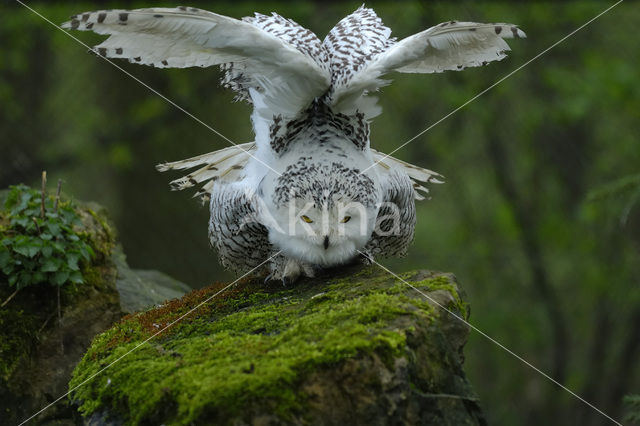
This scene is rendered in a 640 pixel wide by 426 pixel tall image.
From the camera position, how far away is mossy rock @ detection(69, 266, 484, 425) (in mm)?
2529

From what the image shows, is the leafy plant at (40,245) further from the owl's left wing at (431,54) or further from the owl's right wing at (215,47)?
the owl's left wing at (431,54)

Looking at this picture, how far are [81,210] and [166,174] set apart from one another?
4.34m

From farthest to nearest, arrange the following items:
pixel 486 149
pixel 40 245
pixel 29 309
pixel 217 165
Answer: pixel 486 149 < pixel 217 165 < pixel 29 309 < pixel 40 245

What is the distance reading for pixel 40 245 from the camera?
161 inches

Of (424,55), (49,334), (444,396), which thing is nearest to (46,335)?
(49,334)

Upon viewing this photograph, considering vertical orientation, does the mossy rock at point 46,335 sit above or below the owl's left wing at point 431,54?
below

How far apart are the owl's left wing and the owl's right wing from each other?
6.8 inches

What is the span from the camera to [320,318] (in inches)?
118

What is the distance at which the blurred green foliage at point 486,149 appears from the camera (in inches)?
357

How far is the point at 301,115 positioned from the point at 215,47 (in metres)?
0.67

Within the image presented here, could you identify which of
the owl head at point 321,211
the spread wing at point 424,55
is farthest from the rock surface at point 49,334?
the spread wing at point 424,55

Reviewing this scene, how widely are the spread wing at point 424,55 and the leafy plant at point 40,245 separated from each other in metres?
Answer: 1.93

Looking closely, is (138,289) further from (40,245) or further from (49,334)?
(40,245)

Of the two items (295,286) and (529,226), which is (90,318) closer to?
(295,286)
